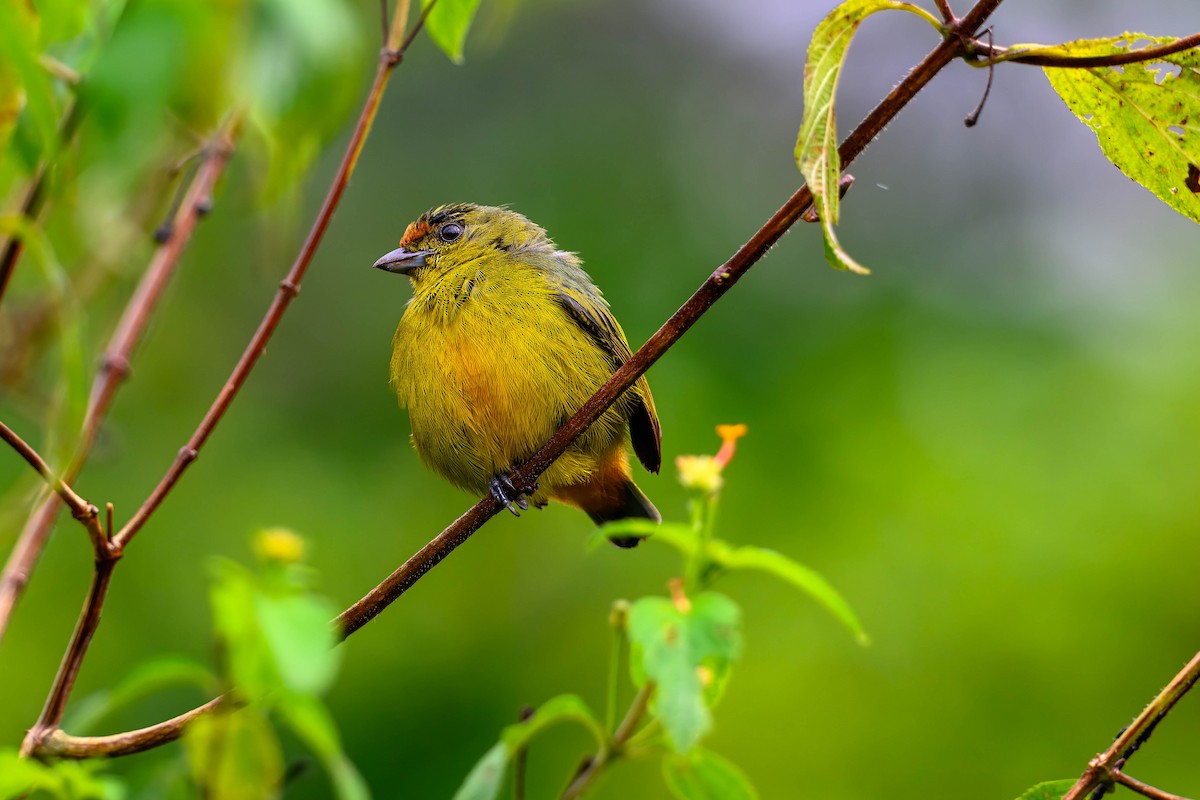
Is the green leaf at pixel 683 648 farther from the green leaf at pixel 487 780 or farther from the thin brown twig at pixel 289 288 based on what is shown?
the thin brown twig at pixel 289 288

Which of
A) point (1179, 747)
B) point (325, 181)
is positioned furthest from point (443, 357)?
point (325, 181)

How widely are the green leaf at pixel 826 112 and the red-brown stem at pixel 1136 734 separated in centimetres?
74

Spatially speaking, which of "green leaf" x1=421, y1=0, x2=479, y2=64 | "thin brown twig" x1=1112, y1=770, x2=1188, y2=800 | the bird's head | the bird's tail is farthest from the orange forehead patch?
"thin brown twig" x1=1112, y1=770, x2=1188, y2=800

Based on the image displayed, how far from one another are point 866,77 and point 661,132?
2319 mm

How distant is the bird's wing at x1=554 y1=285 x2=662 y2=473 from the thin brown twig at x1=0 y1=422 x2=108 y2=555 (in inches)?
85.2

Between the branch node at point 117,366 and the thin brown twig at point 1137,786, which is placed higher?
the thin brown twig at point 1137,786

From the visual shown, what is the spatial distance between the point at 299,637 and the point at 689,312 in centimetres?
95

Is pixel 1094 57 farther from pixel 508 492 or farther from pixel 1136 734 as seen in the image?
pixel 508 492

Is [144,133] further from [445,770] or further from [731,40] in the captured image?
[731,40]

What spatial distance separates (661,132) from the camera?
870 centimetres

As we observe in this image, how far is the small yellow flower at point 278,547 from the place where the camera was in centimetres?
135

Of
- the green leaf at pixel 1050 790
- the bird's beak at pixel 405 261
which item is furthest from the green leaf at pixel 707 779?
the bird's beak at pixel 405 261

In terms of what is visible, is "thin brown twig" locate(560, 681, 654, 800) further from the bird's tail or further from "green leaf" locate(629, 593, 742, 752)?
the bird's tail

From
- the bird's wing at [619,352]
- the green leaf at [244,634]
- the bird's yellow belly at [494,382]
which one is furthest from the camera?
the bird's wing at [619,352]
